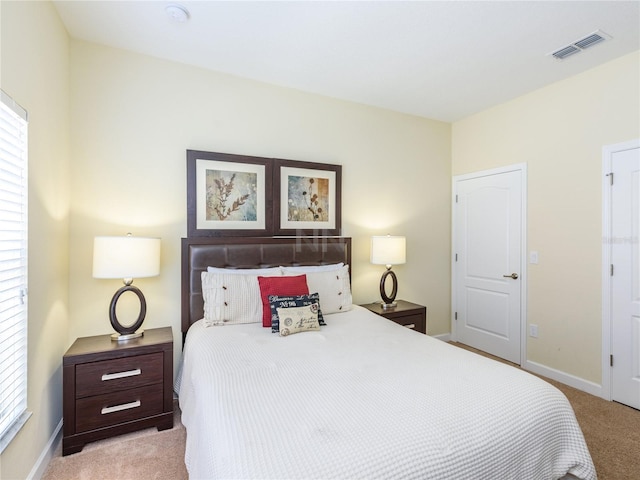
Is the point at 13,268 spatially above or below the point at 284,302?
above

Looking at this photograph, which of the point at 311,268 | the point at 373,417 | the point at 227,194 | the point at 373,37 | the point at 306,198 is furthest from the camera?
the point at 306,198

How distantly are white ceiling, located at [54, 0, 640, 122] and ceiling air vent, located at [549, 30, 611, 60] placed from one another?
48 millimetres

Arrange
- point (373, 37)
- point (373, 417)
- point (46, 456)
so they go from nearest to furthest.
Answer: point (373, 417)
point (46, 456)
point (373, 37)

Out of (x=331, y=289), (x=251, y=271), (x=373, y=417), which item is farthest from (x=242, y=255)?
(x=373, y=417)

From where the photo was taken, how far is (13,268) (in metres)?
1.55

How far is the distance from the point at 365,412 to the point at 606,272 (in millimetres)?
2700

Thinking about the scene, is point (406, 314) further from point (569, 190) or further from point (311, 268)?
point (569, 190)

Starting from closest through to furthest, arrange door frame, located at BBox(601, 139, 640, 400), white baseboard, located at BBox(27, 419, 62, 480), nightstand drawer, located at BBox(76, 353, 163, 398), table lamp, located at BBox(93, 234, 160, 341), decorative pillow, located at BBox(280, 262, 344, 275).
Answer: white baseboard, located at BBox(27, 419, 62, 480)
nightstand drawer, located at BBox(76, 353, 163, 398)
table lamp, located at BBox(93, 234, 160, 341)
door frame, located at BBox(601, 139, 640, 400)
decorative pillow, located at BBox(280, 262, 344, 275)

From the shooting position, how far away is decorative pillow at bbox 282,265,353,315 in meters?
2.76

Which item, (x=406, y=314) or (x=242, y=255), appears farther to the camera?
(x=406, y=314)

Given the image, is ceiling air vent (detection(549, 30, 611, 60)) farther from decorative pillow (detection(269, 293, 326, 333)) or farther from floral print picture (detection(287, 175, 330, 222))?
decorative pillow (detection(269, 293, 326, 333))

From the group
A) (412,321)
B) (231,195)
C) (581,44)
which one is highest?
(581,44)

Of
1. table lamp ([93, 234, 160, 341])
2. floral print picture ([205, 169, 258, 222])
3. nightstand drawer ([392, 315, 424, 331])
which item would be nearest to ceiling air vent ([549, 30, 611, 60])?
nightstand drawer ([392, 315, 424, 331])

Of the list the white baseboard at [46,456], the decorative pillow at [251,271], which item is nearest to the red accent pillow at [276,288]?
the decorative pillow at [251,271]
